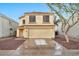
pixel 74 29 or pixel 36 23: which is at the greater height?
pixel 36 23

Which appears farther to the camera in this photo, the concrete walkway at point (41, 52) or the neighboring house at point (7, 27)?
the neighboring house at point (7, 27)

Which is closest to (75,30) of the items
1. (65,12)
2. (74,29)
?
(74,29)

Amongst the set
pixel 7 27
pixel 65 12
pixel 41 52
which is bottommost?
pixel 41 52

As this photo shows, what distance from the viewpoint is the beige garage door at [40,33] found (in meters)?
6.89

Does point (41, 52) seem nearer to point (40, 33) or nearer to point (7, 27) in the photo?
point (40, 33)

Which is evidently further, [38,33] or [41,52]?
[38,33]

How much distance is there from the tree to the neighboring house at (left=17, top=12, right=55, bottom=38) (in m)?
0.16

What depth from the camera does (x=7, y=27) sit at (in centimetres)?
689

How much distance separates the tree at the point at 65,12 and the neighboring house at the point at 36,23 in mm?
160

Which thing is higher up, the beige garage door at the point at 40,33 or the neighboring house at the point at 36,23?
the neighboring house at the point at 36,23

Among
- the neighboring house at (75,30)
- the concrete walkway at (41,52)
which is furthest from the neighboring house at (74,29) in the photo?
the concrete walkway at (41,52)

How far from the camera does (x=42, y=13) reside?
6.83 metres

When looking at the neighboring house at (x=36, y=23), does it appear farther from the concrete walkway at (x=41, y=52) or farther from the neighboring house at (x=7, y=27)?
the concrete walkway at (x=41, y=52)

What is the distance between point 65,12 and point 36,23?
2.19 ft
